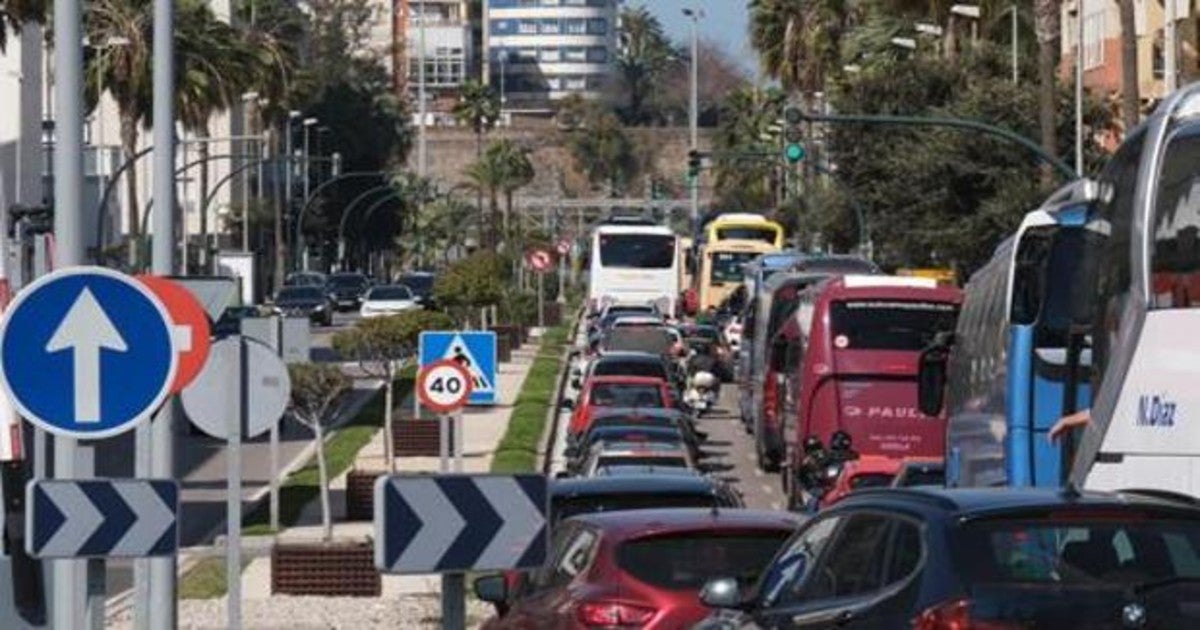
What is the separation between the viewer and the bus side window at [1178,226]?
16.8 meters

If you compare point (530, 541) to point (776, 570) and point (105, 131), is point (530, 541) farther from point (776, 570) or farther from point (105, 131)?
point (105, 131)

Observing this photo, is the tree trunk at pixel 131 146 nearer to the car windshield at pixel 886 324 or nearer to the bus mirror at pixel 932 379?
the car windshield at pixel 886 324

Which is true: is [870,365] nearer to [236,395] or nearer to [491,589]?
[236,395]

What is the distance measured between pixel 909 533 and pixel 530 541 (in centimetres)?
139

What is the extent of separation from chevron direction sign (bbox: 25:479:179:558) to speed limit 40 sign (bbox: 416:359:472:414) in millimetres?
17230

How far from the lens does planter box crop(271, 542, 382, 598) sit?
28.3 meters

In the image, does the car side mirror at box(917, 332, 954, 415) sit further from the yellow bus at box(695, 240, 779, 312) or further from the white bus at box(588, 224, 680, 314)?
the yellow bus at box(695, 240, 779, 312)

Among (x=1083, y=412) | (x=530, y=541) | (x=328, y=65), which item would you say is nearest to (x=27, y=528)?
(x=530, y=541)

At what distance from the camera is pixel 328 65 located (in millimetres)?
161375

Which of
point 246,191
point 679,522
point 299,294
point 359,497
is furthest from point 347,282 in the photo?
point 679,522

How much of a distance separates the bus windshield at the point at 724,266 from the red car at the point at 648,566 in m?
73.0

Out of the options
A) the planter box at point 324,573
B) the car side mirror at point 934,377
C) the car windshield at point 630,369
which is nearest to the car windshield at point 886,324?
the car side mirror at point 934,377

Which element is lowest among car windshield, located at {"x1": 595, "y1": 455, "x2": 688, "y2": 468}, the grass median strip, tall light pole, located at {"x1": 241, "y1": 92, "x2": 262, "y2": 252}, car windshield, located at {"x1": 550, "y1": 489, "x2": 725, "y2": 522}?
the grass median strip

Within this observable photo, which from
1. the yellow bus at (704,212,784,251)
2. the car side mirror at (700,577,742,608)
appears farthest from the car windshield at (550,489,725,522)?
the yellow bus at (704,212,784,251)
